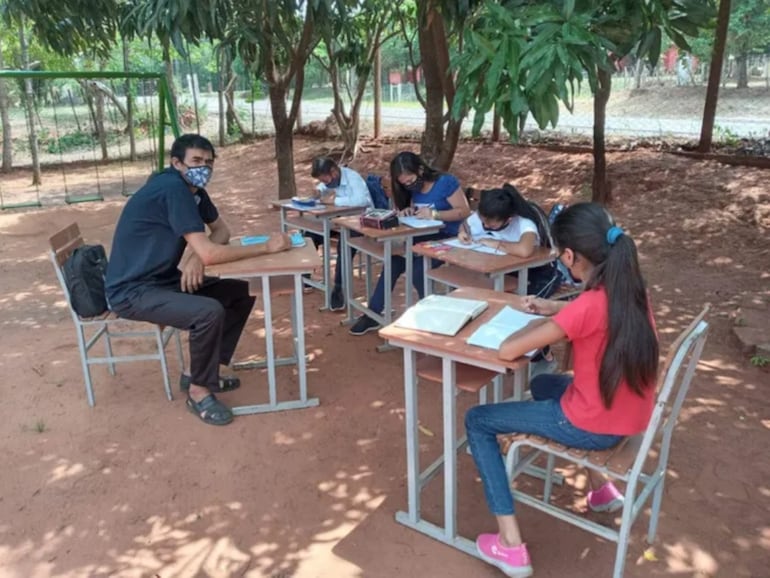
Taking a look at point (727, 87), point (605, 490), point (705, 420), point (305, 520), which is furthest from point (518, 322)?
point (727, 87)

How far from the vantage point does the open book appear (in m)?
2.27

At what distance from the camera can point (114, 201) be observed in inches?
362

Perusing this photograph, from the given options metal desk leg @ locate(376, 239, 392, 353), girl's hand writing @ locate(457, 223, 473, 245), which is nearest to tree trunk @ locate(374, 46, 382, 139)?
metal desk leg @ locate(376, 239, 392, 353)

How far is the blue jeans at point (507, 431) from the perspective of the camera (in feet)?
6.69

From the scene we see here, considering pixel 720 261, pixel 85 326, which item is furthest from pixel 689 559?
pixel 720 261

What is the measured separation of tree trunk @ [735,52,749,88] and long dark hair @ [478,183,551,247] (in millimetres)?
14066

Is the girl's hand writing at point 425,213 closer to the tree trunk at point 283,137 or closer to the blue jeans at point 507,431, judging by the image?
the blue jeans at point 507,431

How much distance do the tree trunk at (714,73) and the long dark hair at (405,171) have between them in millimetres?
3750

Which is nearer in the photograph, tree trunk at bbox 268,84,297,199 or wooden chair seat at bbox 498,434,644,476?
wooden chair seat at bbox 498,434,644,476

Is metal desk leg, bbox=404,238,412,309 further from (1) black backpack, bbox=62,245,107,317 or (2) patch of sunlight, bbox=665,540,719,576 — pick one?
(2) patch of sunlight, bbox=665,540,719,576

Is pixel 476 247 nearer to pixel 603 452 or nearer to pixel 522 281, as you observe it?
pixel 522 281

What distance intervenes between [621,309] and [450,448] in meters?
0.79

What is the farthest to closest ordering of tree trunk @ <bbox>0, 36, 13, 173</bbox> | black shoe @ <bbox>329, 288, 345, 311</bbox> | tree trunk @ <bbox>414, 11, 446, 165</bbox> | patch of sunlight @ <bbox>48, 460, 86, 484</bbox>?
1. tree trunk @ <bbox>0, 36, 13, 173</bbox>
2. tree trunk @ <bbox>414, 11, 446, 165</bbox>
3. black shoe @ <bbox>329, 288, 345, 311</bbox>
4. patch of sunlight @ <bbox>48, 460, 86, 484</bbox>

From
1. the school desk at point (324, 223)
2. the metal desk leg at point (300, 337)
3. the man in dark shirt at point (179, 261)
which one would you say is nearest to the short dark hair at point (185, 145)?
the man in dark shirt at point (179, 261)
